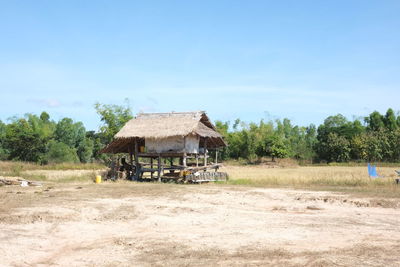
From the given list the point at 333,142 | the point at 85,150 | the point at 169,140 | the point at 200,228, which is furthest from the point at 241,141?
the point at 200,228

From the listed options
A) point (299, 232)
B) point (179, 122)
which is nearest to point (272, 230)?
point (299, 232)

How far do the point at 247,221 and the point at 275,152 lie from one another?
137ft

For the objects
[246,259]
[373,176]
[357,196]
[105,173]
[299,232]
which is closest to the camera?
[246,259]

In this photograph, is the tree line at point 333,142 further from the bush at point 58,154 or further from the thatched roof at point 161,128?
the thatched roof at point 161,128

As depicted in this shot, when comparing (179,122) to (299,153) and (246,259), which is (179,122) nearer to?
(246,259)

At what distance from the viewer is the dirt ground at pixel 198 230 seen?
24.7 ft

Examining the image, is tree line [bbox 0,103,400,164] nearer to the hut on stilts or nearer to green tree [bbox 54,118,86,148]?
green tree [bbox 54,118,86,148]

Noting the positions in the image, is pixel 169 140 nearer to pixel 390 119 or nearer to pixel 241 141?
pixel 241 141

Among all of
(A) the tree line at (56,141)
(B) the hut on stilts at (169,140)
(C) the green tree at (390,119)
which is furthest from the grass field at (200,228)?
(C) the green tree at (390,119)

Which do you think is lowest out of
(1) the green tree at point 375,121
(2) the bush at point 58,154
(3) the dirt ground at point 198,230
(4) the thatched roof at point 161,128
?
(3) the dirt ground at point 198,230

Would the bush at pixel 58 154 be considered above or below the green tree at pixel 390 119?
below

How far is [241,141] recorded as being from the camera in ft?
190

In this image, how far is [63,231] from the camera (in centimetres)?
988

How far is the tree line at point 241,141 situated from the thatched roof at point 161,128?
16.1 m
